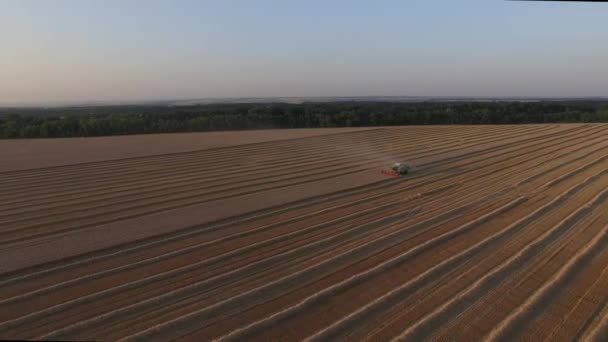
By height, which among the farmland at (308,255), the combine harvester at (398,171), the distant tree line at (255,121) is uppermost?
the distant tree line at (255,121)

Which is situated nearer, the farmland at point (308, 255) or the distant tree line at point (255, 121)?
the farmland at point (308, 255)

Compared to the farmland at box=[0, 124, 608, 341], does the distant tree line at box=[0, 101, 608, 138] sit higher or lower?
higher

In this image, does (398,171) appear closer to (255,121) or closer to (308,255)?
(308,255)

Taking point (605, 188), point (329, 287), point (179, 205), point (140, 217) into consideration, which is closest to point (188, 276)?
point (329, 287)

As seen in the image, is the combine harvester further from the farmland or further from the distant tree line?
the distant tree line

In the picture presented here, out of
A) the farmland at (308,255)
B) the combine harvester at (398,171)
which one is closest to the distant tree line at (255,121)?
the farmland at (308,255)

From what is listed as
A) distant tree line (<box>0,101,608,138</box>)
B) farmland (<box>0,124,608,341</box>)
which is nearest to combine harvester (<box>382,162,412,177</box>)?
farmland (<box>0,124,608,341</box>)

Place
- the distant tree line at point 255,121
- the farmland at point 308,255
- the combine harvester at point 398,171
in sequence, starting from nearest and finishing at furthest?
1. the farmland at point 308,255
2. the combine harvester at point 398,171
3. the distant tree line at point 255,121

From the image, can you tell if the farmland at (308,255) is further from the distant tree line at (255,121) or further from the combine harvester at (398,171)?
the distant tree line at (255,121)

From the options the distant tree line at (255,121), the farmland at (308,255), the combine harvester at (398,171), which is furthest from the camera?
the distant tree line at (255,121)

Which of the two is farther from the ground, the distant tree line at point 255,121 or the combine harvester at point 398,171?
the distant tree line at point 255,121
